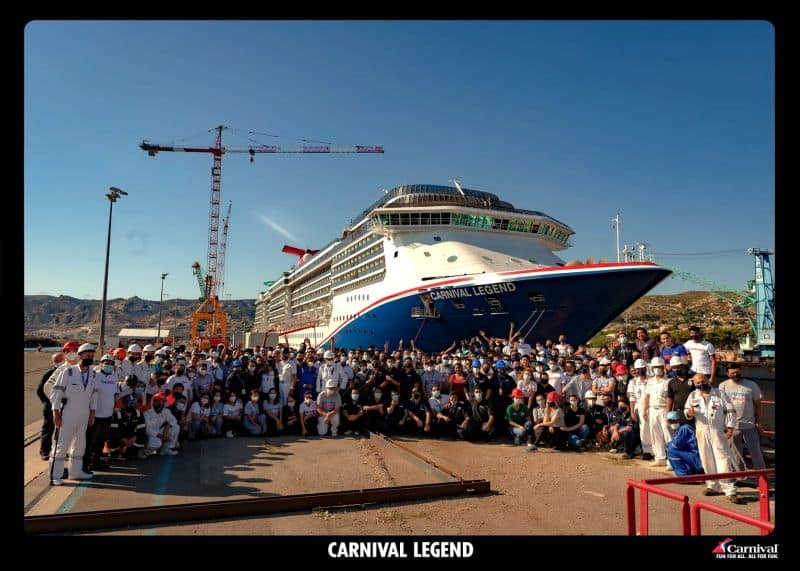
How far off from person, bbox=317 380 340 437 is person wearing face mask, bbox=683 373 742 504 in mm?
5935

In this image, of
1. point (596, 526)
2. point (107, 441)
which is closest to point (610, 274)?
point (596, 526)

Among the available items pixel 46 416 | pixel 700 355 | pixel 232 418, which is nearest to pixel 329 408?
pixel 232 418

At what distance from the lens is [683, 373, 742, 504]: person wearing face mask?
5520 millimetres

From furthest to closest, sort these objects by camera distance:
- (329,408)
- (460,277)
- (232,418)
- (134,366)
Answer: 1. (460,277)
2. (329,408)
3. (232,418)
4. (134,366)

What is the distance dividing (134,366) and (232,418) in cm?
196

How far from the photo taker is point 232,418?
8609 millimetres

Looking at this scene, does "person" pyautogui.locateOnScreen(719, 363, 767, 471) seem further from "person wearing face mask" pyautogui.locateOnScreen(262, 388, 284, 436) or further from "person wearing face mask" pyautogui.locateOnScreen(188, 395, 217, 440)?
"person wearing face mask" pyautogui.locateOnScreen(188, 395, 217, 440)

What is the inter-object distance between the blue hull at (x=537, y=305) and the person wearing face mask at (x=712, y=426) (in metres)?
10.0
